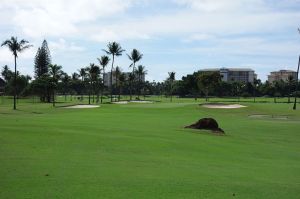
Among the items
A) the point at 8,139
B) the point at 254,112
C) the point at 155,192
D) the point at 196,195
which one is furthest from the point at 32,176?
the point at 254,112

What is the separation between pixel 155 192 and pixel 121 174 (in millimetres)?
2183

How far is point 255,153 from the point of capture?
869 inches

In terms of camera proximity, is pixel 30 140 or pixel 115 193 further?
pixel 30 140

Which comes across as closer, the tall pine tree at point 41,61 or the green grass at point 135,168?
the green grass at point 135,168

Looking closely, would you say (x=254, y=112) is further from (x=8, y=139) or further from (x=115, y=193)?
(x=115, y=193)

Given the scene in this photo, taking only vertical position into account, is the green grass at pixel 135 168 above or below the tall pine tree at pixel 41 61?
below

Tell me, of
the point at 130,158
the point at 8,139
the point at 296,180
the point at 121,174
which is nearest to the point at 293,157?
the point at 296,180

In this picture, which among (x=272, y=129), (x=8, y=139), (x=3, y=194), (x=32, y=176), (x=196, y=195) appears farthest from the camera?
(x=272, y=129)

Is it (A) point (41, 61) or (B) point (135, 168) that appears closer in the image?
(B) point (135, 168)

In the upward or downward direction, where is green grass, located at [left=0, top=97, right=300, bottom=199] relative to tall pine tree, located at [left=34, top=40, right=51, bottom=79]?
downward

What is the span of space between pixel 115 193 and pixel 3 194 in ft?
8.14

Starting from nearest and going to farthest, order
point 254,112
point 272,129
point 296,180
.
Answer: point 296,180 → point 272,129 → point 254,112

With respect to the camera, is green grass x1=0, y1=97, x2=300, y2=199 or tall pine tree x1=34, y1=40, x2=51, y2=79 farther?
tall pine tree x1=34, y1=40, x2=51, y2=79

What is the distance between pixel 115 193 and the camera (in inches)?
412
